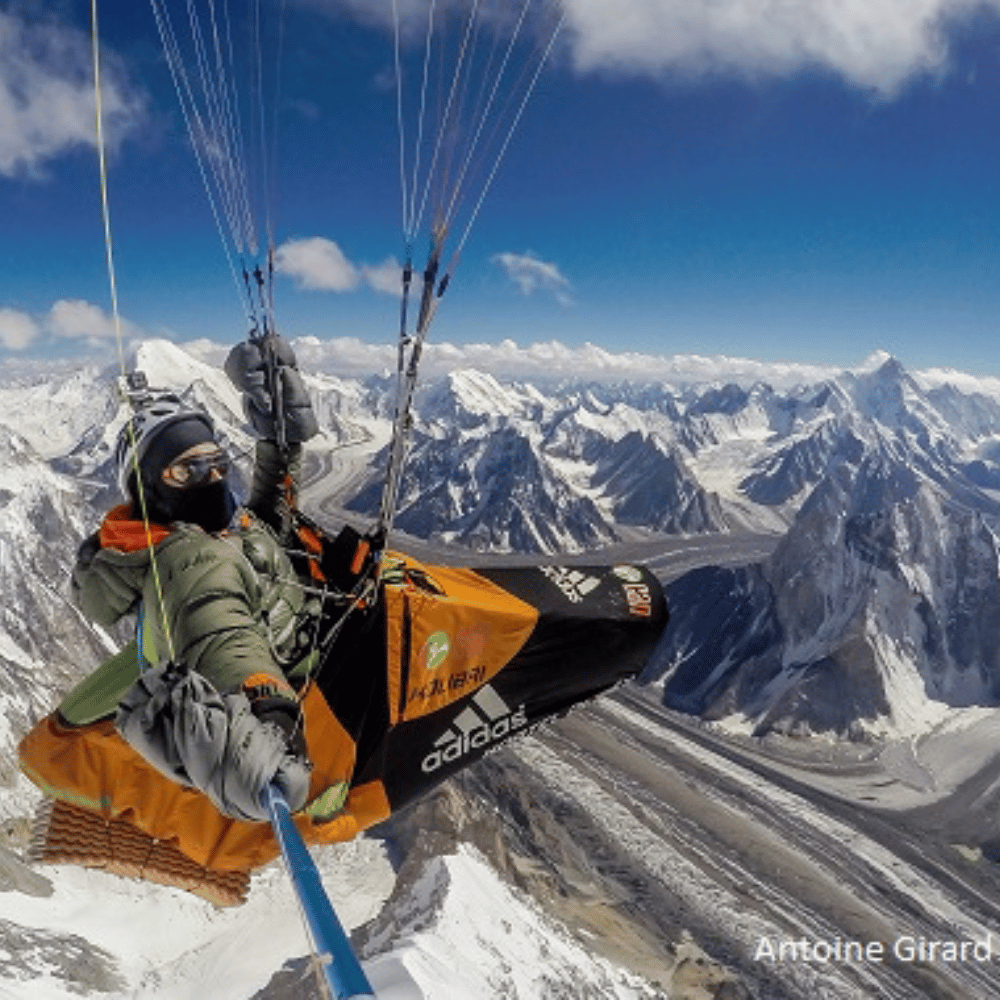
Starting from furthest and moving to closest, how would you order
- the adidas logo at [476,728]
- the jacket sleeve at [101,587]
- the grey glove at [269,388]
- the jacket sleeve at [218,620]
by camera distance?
the grey glove at [269,388], the adidas logo at [476,728], the jacket sleeve at [101,587], the jacket sleeve at [218,620]

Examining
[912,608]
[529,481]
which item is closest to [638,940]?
[912,608]

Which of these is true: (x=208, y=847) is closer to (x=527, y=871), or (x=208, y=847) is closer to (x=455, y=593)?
(x=455, y=593)

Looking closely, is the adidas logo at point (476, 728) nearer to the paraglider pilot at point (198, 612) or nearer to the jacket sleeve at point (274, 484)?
the paraglider pilot at point (198, 612)

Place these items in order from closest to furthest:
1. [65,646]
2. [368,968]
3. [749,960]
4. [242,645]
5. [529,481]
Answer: [242,645] → [368,968] → [749,960] → [65,646] → [529,481]

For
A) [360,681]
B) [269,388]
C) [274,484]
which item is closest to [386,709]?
[360,681]

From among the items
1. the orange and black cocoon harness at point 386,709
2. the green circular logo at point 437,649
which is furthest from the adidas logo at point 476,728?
the green circular logo at point 437,649

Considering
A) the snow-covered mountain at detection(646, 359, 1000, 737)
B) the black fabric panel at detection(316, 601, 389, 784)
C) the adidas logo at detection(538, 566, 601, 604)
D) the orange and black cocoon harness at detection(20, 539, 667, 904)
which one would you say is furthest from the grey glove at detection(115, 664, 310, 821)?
the snow-covered mountain at detection(646, 359, 1000, 737)
